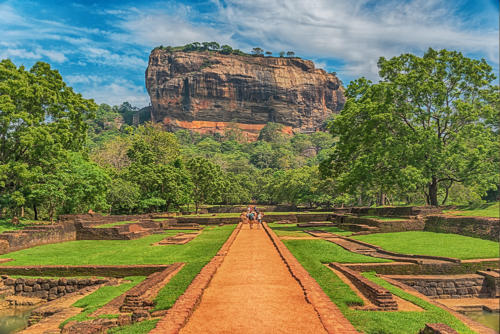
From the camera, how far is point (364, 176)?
22.0 meters

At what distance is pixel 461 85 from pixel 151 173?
25947mm

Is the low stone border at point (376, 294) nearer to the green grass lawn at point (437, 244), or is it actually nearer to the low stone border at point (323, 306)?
the low stone border at point (323, 306)

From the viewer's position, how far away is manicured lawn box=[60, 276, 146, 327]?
740 cm

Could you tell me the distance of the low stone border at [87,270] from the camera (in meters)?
11.0

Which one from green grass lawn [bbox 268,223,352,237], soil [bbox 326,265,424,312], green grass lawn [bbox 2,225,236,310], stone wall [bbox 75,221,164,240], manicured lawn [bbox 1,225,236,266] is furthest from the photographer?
green grass lawn [bbox 268,223,352,237]

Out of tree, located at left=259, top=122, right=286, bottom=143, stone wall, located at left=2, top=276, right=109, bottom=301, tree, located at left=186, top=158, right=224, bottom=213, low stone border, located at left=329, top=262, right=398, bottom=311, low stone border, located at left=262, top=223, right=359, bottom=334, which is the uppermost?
tree, located at left=259, top=122, right=286, bottom=143

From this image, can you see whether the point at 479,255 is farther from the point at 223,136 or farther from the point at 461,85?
the point at 223,136

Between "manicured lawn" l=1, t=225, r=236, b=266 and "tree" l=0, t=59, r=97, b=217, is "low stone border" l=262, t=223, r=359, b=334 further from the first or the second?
"tree" l=0, t=59, r=97, b=217

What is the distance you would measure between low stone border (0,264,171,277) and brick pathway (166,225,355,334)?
2.47 m

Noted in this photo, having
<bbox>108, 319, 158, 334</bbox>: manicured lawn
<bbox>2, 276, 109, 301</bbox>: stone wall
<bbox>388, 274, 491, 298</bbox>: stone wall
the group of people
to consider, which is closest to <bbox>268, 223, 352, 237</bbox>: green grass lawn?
the group of people

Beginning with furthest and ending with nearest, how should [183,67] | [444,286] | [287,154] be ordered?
[183,67], [287,154], [444,286]

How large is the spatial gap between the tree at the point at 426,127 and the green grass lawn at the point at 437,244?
3870 mm

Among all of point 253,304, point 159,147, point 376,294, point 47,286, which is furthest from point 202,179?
point 253,304

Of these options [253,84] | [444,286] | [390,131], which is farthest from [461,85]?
[253,84]
